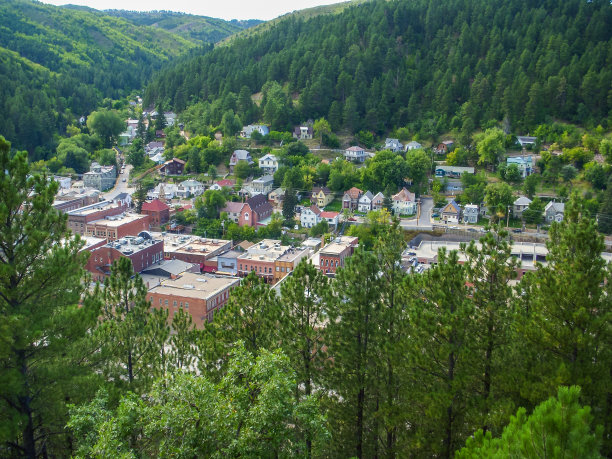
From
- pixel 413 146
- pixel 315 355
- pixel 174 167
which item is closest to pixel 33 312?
pixel 315 355

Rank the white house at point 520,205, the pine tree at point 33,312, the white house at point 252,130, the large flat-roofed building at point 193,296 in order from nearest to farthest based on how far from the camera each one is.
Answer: the pine tree at point 33,312 < the large flat-roofed building at point 193,296 < the white house at point 520,205 < the white house at point 252,130

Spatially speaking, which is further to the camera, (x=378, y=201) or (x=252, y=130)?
(x=252, y=130)

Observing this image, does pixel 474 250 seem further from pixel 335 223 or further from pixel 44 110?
pixel 44 110

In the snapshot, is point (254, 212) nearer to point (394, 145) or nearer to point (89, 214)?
point (89, 214)

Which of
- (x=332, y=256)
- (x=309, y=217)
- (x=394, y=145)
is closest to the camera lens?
(x=332, y=256)

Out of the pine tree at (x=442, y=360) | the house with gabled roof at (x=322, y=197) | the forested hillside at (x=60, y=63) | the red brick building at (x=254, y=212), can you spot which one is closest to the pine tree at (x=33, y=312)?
the pine tree at (x=442, y=360)

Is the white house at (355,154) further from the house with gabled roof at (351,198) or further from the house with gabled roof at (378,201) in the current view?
the house with gabled roof at (378,201)
